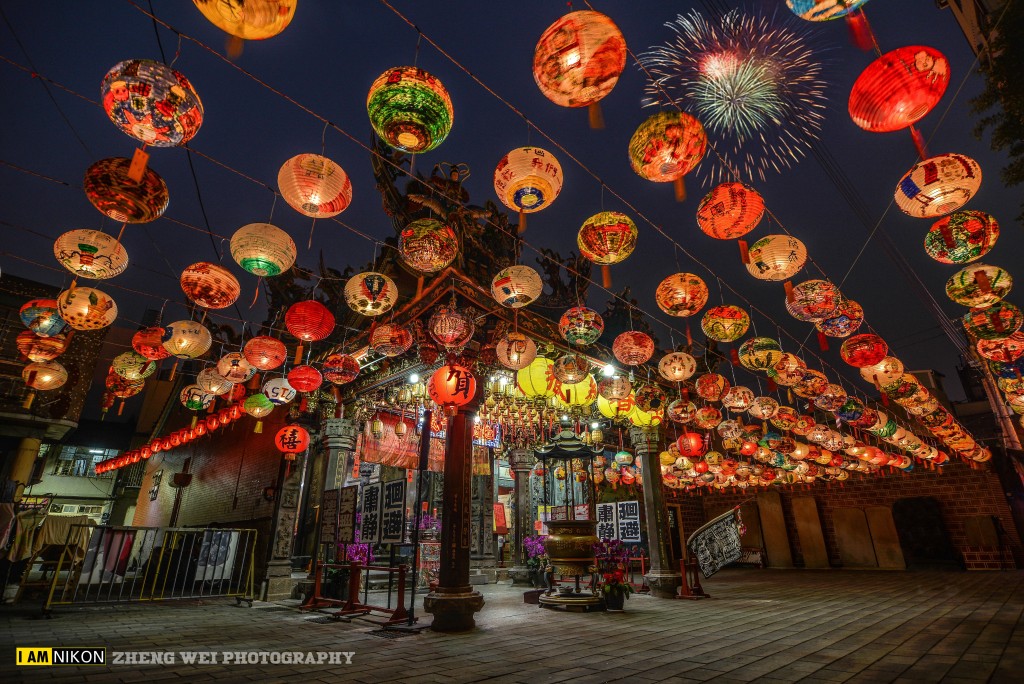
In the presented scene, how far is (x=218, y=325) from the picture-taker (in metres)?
10.1

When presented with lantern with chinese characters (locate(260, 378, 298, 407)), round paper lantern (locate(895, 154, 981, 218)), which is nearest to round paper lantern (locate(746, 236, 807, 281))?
round paper lantern (locate(895, 154, 981, 218))

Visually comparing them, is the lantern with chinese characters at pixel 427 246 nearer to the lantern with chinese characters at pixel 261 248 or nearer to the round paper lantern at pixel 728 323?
the lantern with chinese characters at pixel 261 248

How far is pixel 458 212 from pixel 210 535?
7588mm

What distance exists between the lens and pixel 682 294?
6082 millimetres

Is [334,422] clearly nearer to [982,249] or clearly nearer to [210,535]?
[210,535]

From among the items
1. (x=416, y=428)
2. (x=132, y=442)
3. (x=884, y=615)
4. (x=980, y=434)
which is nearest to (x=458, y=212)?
(x=416, y=428)

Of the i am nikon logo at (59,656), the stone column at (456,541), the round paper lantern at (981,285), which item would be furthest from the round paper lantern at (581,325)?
the i am nikon logo at (59,656)

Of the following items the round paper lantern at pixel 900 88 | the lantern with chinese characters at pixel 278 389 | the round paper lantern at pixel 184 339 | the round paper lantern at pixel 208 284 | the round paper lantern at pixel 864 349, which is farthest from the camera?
the lantern with chinese characters at pixel 278 389

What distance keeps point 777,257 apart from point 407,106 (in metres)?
4.48

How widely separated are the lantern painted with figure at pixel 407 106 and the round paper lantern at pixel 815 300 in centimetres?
521

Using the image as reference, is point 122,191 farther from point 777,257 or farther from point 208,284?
point 777,257

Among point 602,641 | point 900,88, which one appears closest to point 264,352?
point 602,641

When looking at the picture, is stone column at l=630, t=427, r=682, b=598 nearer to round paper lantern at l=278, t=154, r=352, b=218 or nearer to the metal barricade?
the metal barricade

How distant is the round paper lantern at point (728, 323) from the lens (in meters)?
6.70
